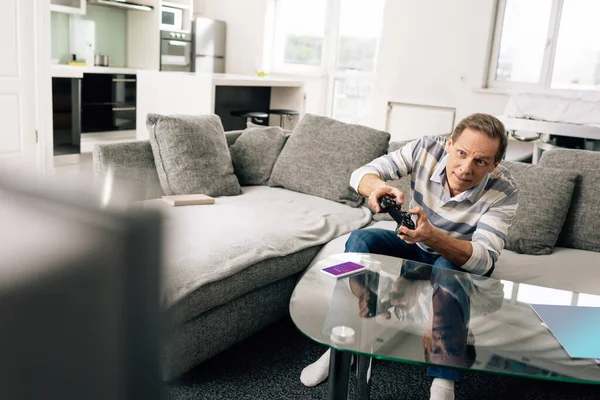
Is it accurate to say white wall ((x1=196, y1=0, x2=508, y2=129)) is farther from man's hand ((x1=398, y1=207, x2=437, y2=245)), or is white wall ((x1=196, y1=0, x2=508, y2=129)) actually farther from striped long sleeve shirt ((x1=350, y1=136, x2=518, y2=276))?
man's hand ((x1=398, y1=207, x2=437, y2=245))

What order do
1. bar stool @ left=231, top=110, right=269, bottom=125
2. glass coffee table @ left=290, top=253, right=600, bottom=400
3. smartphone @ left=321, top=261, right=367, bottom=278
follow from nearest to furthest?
glass coffee table @ left=290, top=253, right=600, bottom=400 → smartphone @ left=321, top=261, right=367, bottom=278 → bar stool @ left=231, top=110, right=269, bottom=125

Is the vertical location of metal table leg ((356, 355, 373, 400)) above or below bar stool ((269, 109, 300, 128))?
below

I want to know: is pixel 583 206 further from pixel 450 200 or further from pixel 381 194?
pixel 381 194

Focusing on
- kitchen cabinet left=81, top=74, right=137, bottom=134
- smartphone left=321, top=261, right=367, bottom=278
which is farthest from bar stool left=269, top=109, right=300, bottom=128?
smartphone left=321, top=261, right=367, bottom=278

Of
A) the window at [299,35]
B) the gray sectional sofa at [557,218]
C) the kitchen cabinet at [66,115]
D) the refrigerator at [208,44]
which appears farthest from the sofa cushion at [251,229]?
the refrigerator at [208,44]

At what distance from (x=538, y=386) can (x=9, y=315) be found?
205cm

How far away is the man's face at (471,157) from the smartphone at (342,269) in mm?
423

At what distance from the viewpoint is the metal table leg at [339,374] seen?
141 centimetres

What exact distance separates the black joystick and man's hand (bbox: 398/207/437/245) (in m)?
0.02

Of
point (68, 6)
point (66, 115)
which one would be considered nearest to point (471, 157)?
point (66, 115)

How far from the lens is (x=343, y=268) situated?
1742mm

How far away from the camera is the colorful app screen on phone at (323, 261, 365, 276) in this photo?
1.71 metres

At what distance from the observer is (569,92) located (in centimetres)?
537

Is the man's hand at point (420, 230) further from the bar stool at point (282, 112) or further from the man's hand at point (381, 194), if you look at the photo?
the bar stool at point (282, 112)
